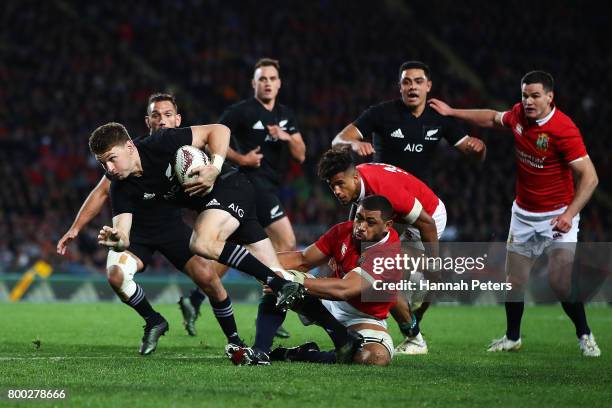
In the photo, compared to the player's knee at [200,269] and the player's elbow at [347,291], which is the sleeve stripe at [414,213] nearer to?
the player's elbow at [347,291]

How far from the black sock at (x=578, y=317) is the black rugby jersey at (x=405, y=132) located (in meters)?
1.89

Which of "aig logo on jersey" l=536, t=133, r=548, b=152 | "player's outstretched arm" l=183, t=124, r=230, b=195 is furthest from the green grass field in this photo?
"aig logo on jersey" l=536, t=133, r=548, b=152

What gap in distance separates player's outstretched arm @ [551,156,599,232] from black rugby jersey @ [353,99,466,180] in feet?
4.40

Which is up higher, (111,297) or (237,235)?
(237,235)

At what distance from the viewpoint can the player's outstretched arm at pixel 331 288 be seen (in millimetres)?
6867

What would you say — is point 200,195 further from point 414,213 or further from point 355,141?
point 355,141

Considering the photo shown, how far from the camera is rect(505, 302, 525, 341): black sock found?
9.00 meters

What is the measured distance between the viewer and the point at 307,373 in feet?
21.2

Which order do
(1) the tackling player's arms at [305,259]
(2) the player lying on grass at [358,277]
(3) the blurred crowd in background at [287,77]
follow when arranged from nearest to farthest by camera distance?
1. (2) the player lying on grass at [358,277]
2. (1) the tackling player's arms at [305,259]
3. (3) the blurred crowd in background at [287,77]

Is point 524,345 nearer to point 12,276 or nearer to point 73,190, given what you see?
point 12,276

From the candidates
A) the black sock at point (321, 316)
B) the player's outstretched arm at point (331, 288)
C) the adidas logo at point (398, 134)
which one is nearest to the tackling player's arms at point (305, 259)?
the black sock at point (321, 316)

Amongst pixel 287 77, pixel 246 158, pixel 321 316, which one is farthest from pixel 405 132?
pixel 287 77

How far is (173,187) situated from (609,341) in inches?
197

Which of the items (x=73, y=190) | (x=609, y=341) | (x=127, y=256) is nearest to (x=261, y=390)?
(x=127, y=256)
